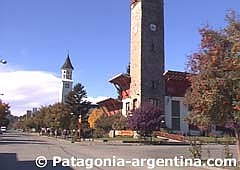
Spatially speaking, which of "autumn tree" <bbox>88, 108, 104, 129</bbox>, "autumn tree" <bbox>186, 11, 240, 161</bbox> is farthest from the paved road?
"autumn tree" <bbox>88, 108, 104, 129</bbox>

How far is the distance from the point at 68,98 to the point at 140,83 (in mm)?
31623

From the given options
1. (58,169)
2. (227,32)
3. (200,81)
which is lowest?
(58,169)

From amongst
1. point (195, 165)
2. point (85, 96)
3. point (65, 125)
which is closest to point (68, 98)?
point (85, 96)

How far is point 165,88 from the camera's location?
7444cm

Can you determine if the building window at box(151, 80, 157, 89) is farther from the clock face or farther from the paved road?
the paved road

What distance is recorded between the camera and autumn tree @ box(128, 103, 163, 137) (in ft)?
169

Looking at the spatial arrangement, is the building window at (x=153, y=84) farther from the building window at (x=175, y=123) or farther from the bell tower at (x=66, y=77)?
the bell tower at (x=66, y=77)

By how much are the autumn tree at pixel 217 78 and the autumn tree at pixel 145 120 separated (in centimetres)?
3357

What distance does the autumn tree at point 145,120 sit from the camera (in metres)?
51.6

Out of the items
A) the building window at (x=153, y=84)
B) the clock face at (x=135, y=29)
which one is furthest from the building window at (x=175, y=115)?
the clock face at (x=135, y=29)

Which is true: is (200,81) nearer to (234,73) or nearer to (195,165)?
(234,73)

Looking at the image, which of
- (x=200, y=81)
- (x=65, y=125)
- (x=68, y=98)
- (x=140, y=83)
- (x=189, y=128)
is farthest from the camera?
(x=68, y=98)

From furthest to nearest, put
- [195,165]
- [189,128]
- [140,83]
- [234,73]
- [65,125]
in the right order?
[65,125] → [189,128] → [140,83] → [195,165] → [234,73]

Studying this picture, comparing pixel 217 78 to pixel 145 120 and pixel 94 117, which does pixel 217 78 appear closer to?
pixel 145 120
